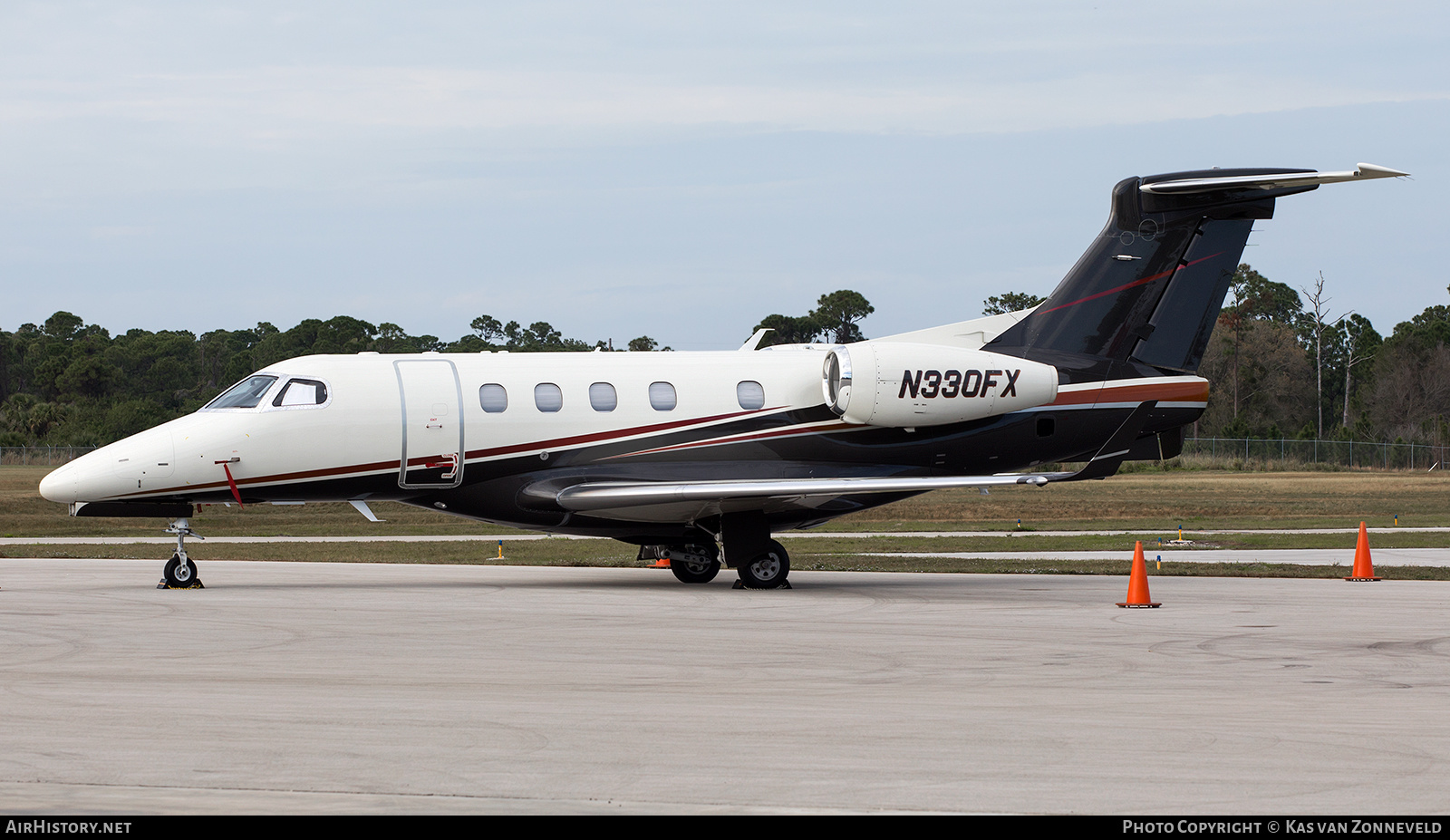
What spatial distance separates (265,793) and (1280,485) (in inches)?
2398

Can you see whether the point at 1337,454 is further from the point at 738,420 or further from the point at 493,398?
the point at 493,398

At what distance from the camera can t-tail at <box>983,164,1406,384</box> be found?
70.9ft

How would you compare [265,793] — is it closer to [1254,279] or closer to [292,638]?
[292,638]

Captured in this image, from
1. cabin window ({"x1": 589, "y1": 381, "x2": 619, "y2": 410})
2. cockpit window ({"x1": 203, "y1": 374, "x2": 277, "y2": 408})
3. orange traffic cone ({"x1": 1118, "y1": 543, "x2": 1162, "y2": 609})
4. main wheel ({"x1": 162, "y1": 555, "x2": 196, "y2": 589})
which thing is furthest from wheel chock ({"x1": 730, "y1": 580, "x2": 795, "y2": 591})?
main wheel ({"x1": 162, "y1": 555, "x2": 196, "y2": 589})

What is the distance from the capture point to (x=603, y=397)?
815 inches

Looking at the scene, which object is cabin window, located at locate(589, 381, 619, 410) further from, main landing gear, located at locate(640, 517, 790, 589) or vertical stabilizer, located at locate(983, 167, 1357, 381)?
vertical stabilizer, located at locate(983, 167, 1357, 381)

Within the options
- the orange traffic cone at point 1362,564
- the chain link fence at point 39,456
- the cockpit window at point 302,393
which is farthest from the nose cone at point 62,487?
the chain link fence at point 39,456

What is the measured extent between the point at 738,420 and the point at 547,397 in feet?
9.42

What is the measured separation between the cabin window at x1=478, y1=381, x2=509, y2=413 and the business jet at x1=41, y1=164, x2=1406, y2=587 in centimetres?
3

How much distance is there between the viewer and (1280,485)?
61688 mm

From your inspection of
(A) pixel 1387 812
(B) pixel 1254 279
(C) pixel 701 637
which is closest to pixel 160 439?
(C) pixel 701 637

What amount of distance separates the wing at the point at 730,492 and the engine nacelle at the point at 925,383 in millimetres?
1036

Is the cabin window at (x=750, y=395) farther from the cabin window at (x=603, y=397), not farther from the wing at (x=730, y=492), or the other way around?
the cabin window at (x=603, y=397)

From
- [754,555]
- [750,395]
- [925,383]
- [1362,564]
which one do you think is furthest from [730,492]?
[1362,564]
